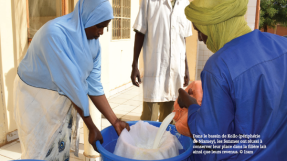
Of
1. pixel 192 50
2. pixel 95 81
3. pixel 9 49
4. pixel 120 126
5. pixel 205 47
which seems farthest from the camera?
pixel 205 47

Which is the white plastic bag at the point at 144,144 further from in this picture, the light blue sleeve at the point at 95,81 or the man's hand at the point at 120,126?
the light blue sleeve at the point at 95,81

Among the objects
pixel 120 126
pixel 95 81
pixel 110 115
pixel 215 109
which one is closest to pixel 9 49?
pixel 95 81

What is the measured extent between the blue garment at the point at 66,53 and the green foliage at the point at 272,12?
61.9ft

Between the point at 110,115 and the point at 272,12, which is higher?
the point at 272,12

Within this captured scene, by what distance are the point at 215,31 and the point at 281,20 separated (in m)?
20.9

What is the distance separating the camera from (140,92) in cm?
534

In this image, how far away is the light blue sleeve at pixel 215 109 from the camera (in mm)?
850

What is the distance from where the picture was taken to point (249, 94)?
2.75ft

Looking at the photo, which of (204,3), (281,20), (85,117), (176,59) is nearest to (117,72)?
(176,59)

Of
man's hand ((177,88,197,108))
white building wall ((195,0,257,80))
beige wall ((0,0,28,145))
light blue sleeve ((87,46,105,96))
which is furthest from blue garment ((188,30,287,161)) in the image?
white building wall ((195,0,257,80))

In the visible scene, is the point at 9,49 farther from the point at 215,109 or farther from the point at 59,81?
the point at 215,109

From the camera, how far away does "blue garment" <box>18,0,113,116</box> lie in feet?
3.76

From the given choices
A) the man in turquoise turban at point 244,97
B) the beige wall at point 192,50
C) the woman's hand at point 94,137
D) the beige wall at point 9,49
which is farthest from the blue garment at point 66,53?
the beige wall at point 192,50

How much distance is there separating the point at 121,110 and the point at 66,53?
9.67 ft
